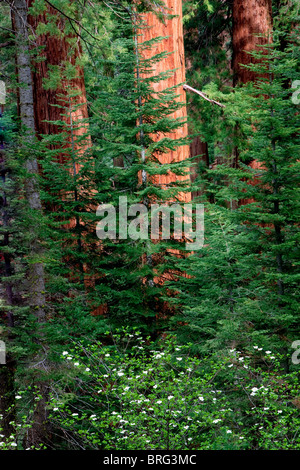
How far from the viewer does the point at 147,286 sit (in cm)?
582

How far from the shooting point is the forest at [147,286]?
4.41m

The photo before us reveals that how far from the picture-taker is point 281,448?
4020 mm

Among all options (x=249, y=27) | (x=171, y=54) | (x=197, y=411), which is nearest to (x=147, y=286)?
(x=197, y=411)

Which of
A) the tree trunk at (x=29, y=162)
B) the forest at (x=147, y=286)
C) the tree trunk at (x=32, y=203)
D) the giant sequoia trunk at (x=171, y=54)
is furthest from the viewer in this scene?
the giant sequoia trunk at (x=171, y=54)

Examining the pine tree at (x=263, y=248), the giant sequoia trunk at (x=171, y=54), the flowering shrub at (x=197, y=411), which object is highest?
the giant sequoia trunk at (x=171, y=54)

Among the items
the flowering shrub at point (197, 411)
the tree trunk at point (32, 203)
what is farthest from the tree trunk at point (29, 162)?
the flowering shrub at point (197, 411)

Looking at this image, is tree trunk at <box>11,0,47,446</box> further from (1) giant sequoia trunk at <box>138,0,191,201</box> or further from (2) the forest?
(1) giant sequoia trunk at <box>138,0,191,201</box>

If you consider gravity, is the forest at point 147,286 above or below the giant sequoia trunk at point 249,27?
below

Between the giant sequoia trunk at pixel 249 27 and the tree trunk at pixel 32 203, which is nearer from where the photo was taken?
the tree trunk at pixel 32 203

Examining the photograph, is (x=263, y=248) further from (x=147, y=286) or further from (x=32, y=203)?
(x=32, y=203)

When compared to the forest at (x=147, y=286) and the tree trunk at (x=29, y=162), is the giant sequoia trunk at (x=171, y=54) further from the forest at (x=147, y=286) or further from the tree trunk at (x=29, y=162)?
the tree trunk at (x=29, y=162)

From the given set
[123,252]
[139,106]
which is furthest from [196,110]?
[123,252]

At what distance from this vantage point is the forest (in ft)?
14.5

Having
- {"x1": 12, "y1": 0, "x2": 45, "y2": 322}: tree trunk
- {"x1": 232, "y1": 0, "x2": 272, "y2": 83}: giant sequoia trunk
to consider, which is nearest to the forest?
{"x1": 12, "y1": 0, "x2": 45, "y2": 322}: tree trunk
